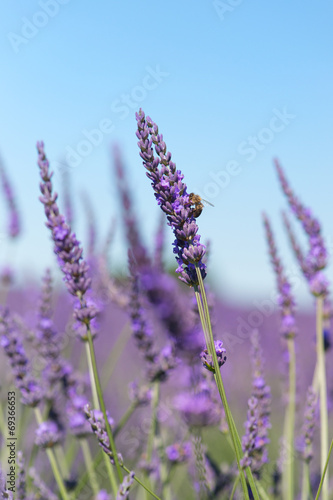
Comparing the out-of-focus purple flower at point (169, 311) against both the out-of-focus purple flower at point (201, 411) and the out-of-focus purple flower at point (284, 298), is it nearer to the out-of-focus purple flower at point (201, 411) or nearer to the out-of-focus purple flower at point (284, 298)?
the out-of-focus purple flower at point (201, 411)

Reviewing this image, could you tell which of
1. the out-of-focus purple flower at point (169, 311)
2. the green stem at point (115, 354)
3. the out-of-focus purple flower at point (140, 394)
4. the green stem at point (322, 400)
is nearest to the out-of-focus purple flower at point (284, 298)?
the green stem at point (322, 400)

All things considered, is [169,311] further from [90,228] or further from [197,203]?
[90,228]

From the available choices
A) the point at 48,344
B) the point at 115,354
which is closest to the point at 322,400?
the point at 48,344

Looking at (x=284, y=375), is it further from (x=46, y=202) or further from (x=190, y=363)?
(x=46, y=202)

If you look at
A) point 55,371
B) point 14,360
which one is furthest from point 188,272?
point 55,371

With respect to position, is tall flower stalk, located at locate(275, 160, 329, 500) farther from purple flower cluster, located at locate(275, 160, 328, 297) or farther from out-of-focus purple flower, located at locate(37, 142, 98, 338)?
out-of-focus purple flower, located at locate(37, 142, 98, 338)
